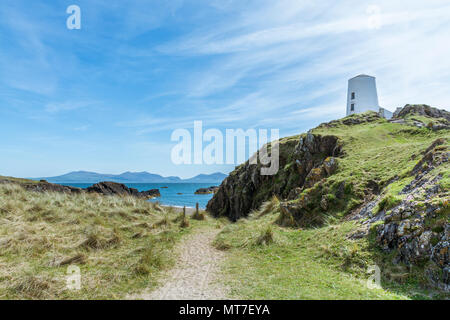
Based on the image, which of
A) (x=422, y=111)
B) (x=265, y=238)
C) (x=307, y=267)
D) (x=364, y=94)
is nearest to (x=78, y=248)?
(x=265, y=238)

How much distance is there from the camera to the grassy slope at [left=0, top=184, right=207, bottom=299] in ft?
18.8

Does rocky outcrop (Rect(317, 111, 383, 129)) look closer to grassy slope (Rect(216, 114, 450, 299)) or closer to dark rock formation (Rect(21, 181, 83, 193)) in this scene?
grassy slope (Rect(216, 114, 450, 299))

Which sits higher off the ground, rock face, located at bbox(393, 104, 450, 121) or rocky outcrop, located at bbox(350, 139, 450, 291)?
rock face, located at bbox(393, 104, 450, 121)

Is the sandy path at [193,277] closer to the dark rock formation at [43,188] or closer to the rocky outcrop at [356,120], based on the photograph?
the dark rock formation at [43,188]

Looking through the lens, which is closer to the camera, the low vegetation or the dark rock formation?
the low vegetation

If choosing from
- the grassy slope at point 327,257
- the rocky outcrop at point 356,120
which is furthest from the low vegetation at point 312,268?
the rocky outcrop at point 356,120

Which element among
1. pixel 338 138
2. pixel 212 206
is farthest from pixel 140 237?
pixel 212 206

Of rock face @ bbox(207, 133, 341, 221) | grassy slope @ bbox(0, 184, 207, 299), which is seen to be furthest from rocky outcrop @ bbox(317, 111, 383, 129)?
grassy slope @ bbox(0, 184, 207, 299)

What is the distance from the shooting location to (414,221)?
616 centimetres

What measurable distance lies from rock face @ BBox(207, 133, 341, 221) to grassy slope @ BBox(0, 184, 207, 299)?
8.18m

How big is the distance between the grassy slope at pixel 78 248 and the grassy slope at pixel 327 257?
2.65 meters

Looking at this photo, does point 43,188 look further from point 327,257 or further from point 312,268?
point 327,257
